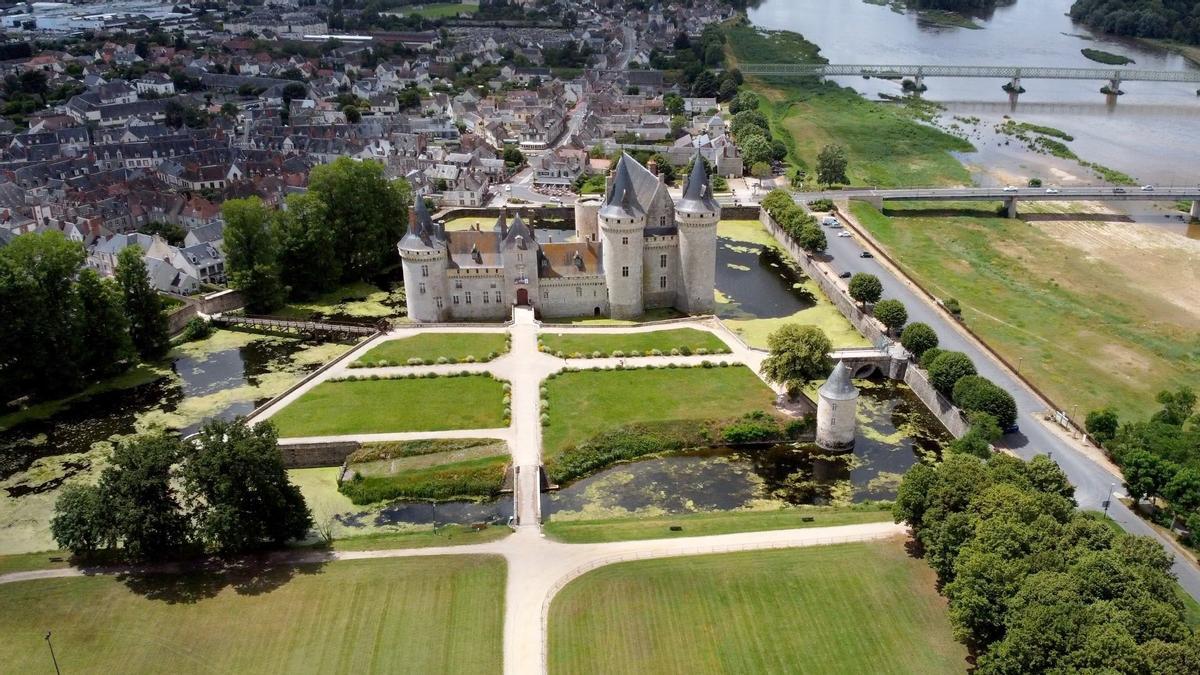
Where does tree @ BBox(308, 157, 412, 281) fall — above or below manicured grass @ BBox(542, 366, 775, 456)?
above

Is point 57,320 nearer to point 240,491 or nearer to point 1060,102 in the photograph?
point 240,491

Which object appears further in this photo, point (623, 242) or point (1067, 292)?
point (1067, 292)

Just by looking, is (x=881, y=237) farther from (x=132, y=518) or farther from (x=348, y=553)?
(x=132, y=518)

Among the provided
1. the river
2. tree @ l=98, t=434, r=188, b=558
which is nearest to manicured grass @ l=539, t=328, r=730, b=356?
tree @ l=98, t=434, r=188, b=558

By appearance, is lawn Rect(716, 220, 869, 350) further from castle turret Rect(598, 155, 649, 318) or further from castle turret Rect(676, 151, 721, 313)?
castle turret Rect(598, 155, 649, 318)

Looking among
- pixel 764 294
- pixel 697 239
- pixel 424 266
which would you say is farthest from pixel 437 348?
pixel 764 294

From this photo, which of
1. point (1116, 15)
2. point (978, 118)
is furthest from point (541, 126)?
point (1116, 15)
